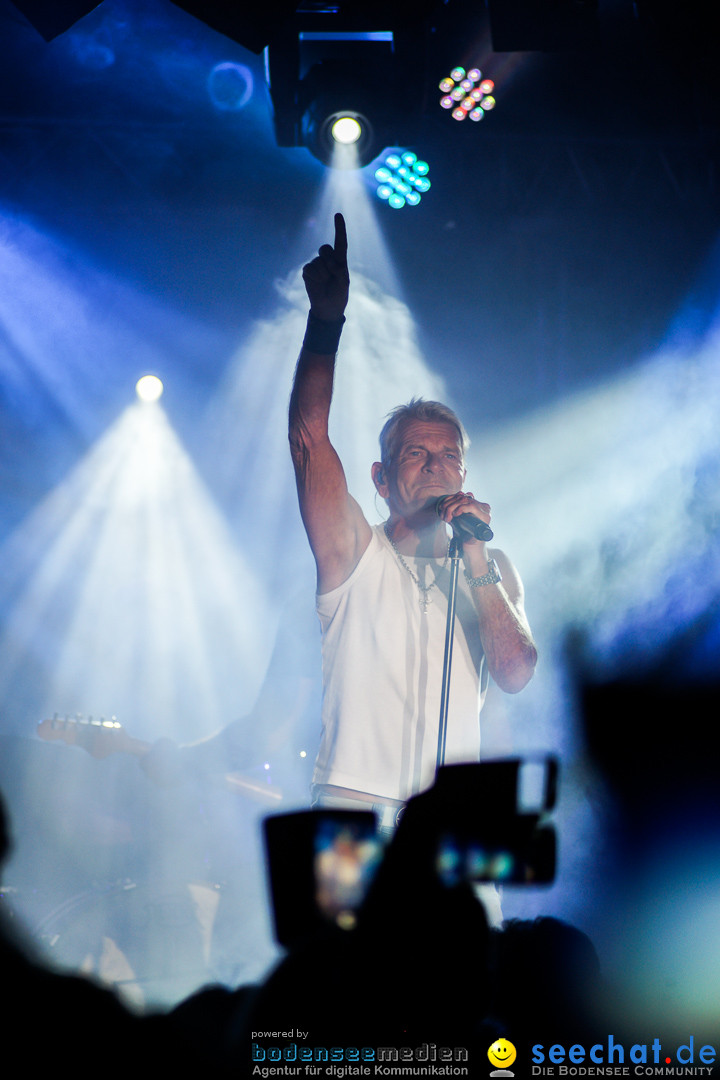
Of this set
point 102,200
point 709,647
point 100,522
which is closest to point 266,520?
point 100,522

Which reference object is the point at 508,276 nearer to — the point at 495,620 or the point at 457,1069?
the point at 495,620

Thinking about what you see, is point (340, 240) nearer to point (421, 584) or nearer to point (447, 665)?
point (421, 584)

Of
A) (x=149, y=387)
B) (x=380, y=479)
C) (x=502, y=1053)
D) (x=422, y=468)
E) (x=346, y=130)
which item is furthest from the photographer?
(x=149, y=387)

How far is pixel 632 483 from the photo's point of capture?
453 centimetres

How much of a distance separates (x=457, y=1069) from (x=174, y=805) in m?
2.80

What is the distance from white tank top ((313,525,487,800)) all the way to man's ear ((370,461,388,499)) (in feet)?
1.10

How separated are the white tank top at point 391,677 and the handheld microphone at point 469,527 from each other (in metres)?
0.41

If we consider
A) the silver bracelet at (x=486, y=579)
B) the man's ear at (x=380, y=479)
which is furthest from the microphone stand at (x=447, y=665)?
the man's ear at (x=380, y=479)

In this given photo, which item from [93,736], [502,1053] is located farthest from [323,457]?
[93,736]

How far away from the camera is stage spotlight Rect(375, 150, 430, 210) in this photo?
438 cm

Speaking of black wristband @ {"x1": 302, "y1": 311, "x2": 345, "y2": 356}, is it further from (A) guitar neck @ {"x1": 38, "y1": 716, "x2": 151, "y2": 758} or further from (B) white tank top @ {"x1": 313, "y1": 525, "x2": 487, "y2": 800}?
(A) guitar neck @ {"x1": 38, "y1": 716, "x2": 151, "y2": 758}

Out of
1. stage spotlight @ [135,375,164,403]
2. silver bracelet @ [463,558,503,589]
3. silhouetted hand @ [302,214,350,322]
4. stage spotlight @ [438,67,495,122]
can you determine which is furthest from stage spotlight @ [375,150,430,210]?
silver bracelet @ [463,558,503,589]

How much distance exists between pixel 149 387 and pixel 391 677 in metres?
2.99

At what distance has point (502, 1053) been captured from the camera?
116 centimetres
